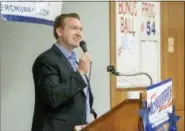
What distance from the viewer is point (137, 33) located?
3705mm

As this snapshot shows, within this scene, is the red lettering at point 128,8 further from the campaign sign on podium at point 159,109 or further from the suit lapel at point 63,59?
the campaign sign on podium at point 159,109

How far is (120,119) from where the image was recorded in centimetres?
168

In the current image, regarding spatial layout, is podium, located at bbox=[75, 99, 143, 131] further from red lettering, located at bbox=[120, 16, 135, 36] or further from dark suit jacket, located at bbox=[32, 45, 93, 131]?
red lettering, located at bbox=[120, 16, 135, 36]

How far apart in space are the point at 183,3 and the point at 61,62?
2388 millimetres

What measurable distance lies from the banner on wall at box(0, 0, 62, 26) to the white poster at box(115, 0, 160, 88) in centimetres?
100

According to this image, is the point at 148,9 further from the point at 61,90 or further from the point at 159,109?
the point at 159,109

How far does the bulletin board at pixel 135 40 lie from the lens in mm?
3566

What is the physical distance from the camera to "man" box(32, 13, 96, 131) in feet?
6.31

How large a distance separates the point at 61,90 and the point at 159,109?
52 centimetres

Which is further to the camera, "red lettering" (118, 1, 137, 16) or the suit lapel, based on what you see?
"red lettering" (118, 1, 137, 16)

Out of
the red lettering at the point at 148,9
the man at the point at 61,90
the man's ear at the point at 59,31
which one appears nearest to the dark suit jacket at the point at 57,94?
the man at the point at 61,90

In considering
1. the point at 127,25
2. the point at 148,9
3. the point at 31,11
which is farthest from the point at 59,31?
the point at 148,9

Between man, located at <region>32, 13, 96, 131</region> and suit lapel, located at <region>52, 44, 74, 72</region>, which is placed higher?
suit lapel, located at <region>52, 44, 74, 72</region>

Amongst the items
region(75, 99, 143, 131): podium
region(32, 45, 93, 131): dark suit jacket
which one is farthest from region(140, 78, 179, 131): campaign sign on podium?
region(32, 45, 93, 131): dark suit jacket
